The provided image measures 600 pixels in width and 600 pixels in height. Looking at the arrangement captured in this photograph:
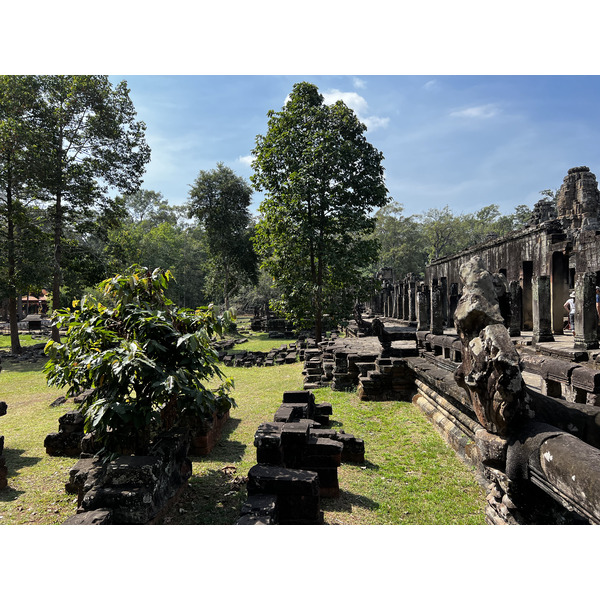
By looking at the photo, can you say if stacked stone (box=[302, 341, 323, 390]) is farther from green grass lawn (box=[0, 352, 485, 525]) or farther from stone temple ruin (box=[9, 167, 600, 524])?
stone temple ruin (box=[9, 167, 600, 524])

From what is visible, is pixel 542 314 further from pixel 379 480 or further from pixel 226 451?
pixel 226 451

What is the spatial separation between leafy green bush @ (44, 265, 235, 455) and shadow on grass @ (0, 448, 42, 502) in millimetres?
1071

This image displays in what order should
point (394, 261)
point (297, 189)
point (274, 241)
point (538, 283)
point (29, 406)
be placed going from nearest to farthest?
point (538, 283)
point (29, 406)
point (297, 189)
point (274, 241)
point (394, 261)

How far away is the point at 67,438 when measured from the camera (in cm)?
526

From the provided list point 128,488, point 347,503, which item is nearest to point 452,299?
point 347,503

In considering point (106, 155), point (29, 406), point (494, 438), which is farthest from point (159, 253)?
point (494, 438)

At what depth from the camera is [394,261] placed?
156ft

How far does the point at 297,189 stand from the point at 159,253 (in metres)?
27.8

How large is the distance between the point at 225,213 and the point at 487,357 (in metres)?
24.6

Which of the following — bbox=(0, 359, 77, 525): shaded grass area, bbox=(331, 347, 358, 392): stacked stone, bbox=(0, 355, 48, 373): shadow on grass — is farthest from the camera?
bbox=(0, 355, 48, 373): shadow on grass

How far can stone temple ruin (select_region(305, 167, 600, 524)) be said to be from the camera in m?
2.49

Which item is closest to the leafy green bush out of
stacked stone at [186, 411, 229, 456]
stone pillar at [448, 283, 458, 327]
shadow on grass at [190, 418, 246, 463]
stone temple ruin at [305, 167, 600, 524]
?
stacked stone at [186, 411, 229, 456]

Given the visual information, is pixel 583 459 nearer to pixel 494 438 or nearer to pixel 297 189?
pixel 494 438

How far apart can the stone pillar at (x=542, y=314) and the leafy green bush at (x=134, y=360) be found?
629 cm
